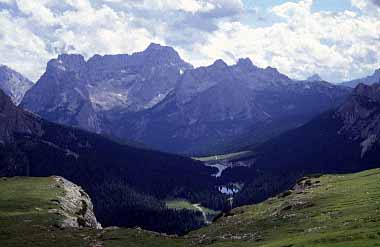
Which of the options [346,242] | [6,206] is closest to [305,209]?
[346,242]

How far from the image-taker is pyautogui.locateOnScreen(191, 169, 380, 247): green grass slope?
90.1 metres

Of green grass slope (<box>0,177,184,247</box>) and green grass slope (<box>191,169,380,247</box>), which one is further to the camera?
green grass slope (<box>0,177,184,247</box>)

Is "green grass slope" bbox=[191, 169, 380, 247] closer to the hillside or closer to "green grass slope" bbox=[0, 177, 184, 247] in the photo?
the hillside

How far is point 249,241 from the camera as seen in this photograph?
402ft

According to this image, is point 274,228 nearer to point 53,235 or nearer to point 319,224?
point 319,224

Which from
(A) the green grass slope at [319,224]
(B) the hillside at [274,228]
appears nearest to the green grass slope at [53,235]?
(B) the hillside at [274,228]

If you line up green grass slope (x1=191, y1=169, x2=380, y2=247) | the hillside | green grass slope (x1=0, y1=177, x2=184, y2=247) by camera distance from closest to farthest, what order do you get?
green grass slope (x1=191, y1=169, x2=380, y2=247) < the hillside < green grass slope (x1=0, y1=177, x2=184, y2=247)

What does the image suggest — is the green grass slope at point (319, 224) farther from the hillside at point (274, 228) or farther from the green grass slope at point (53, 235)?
the green grass slope at point (53, 235)

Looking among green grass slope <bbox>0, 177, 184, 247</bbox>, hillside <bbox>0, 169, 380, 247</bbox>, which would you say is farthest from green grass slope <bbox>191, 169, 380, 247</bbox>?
green grass slope <bbox>0, 177, 184, 247</bbox>

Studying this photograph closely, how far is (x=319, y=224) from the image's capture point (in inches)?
4683

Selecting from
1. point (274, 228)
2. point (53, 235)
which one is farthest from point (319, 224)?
point (53, 235)

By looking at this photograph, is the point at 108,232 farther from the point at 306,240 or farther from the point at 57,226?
the point at 306,240

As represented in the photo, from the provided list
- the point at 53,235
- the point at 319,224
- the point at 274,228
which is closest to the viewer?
the point at 319,224

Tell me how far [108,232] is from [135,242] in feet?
59.3
